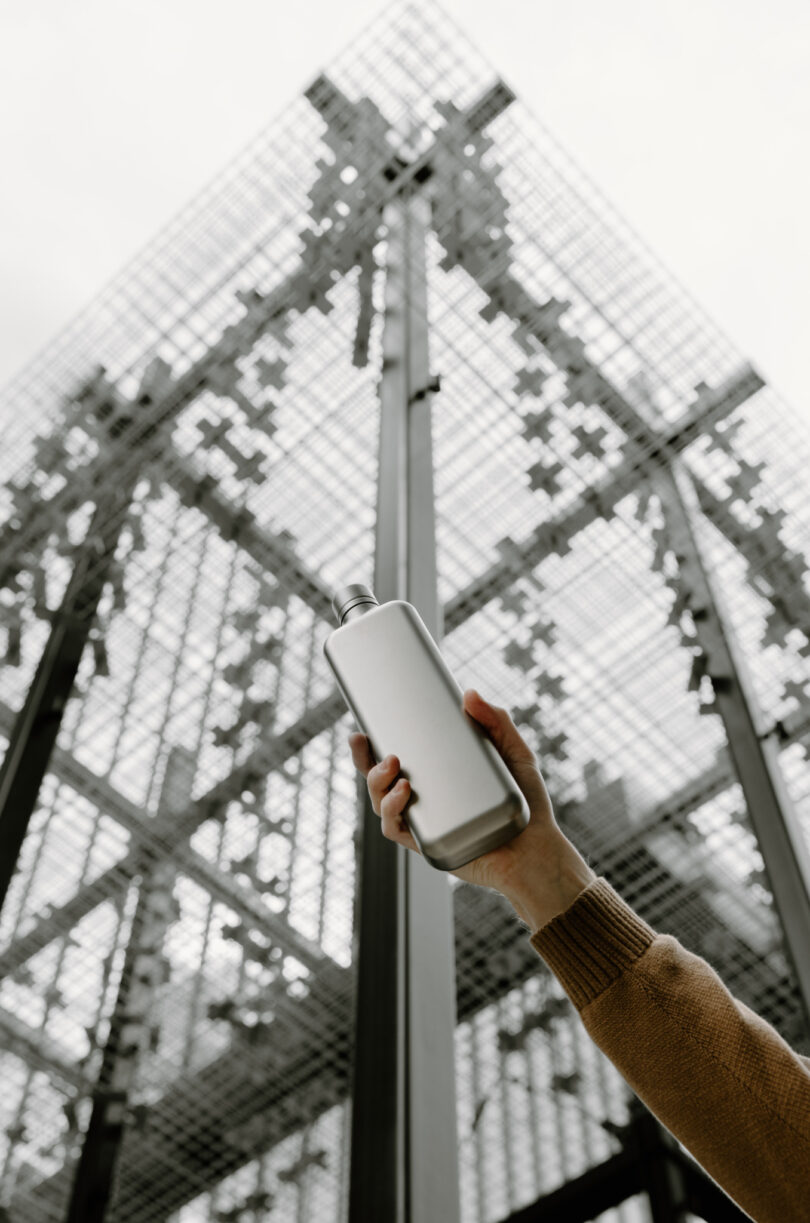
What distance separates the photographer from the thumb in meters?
0.61

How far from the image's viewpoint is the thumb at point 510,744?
61 centimetres

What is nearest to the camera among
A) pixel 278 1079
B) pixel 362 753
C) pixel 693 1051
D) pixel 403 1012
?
pixel 693 1051

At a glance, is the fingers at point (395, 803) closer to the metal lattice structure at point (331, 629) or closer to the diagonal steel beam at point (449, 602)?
the metal lattice structure at point (331, 629)

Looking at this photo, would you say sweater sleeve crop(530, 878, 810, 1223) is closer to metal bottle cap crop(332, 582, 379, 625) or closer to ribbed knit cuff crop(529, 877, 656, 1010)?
ribbed knit cuff crop(529, 877, 656, 1010)

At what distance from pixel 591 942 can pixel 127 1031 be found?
1.03m

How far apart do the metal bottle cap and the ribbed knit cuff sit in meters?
0.20

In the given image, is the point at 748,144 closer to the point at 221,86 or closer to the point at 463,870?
the point at 221,86

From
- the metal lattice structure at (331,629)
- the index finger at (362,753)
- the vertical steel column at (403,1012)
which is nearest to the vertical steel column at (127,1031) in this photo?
the metal lattice structure at (331,629)

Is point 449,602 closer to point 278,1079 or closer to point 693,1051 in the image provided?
point 278,1079

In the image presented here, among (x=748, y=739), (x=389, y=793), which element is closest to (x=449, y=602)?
(x=748, y=739)

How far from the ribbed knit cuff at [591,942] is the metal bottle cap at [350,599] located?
7.9 inches

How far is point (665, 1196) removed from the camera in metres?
1.36

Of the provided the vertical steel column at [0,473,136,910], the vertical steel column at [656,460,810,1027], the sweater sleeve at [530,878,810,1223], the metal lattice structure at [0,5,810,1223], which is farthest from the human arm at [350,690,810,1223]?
the vertical steel column at [0,473,136,910]

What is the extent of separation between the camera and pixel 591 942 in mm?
600
